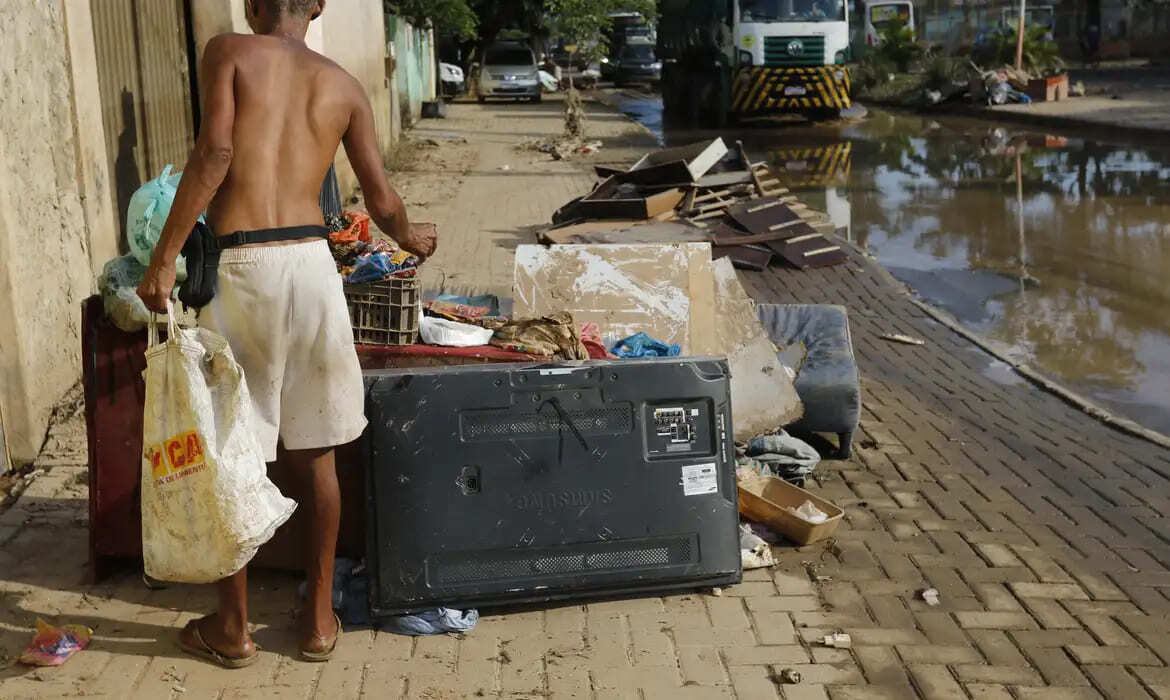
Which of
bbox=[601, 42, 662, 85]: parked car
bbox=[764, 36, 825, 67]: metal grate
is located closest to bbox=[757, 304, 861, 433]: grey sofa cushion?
bbox=[764, 36, 825, 67]: metal grate

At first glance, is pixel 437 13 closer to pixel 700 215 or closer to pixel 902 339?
pixel 700 215

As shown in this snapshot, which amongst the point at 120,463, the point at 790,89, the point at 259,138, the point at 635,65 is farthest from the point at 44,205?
the point at 635,65

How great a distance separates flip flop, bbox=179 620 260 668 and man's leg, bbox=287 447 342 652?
17cm

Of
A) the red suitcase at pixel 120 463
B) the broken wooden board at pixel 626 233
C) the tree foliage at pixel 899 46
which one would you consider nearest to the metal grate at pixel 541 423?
the red suitcase at pixel 120 463

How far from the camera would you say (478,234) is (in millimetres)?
12648

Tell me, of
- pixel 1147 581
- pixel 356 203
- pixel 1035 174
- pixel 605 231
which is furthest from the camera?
pixel 1035 174

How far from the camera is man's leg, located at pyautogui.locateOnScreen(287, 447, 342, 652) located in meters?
3.74

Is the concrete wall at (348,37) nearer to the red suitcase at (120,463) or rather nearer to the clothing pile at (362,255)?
the clothing pile at (362,255)

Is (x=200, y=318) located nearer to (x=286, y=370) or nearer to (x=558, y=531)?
(x=286, y=370)

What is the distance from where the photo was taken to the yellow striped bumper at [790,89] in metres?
25.2

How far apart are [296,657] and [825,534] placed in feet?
6.76

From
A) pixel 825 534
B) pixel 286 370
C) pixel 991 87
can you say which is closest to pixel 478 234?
pixel 825 534

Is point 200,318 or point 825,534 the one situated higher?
point 200,318

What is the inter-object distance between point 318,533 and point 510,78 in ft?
110
